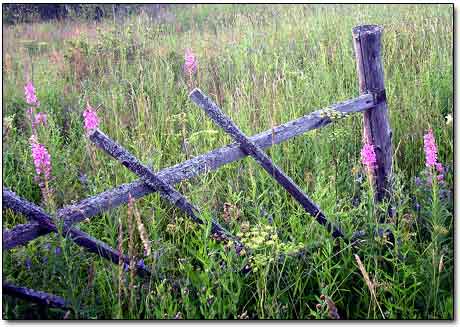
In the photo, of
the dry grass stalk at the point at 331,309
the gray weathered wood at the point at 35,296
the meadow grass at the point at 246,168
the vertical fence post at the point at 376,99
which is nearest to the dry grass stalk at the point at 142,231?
the meadow grass at the point at 246,168

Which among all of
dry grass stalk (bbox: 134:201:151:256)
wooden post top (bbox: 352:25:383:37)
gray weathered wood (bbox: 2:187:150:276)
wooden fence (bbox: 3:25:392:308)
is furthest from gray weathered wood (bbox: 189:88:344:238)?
wooden post top (bbox: 352:25:383:37)

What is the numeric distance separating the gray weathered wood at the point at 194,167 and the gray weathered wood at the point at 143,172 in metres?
0.05

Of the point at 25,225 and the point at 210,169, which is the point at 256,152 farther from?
the point at 25,225

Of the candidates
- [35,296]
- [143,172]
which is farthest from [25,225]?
[143,172]

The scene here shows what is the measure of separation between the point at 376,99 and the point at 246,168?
87 cm

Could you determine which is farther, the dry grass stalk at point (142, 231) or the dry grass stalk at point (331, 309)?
the dry grass stalk at point (331, 309)

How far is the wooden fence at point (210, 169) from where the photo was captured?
6.74ft

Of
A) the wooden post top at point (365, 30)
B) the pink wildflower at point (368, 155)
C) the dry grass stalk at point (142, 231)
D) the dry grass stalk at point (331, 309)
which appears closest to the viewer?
the dry grass stalk at point (142, 231)

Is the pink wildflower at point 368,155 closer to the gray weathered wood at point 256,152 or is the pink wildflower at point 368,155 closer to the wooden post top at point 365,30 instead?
the gray weathered wood at point 256,152

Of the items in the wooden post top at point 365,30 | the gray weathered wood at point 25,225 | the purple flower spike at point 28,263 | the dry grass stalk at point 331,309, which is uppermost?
the wooden post top at point 365,30

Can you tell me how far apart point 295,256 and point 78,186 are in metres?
1.52

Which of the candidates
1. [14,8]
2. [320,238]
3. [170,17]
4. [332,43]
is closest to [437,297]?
[320,238]

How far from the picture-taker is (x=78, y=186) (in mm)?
3219

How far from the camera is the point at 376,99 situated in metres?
2.88
